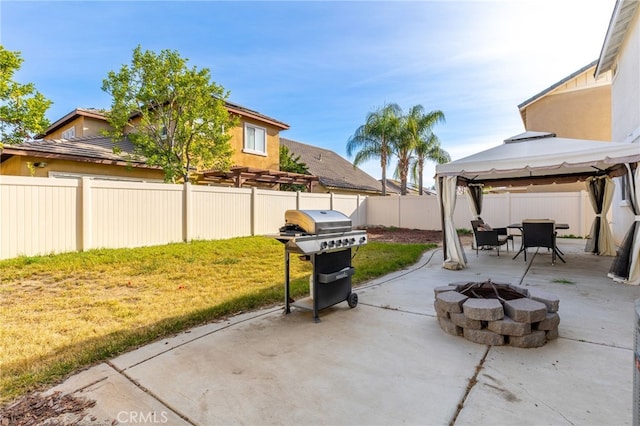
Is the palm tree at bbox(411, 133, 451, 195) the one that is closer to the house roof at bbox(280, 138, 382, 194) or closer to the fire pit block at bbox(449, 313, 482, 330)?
the house roof at bbox(280, 138, 382, 194)

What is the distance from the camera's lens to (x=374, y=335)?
3375 millimetres

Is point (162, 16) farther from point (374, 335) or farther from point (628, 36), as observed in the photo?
point (628, 36)

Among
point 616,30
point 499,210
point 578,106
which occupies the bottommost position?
point 499,210

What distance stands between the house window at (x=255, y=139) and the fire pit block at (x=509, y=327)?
13938 mm

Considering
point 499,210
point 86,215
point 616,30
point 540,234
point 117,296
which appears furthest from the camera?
point 499,210

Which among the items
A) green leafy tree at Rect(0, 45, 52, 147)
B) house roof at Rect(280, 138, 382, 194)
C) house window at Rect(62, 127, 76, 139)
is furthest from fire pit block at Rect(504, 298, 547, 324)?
house window at Rect(62, 127, 76, 139)

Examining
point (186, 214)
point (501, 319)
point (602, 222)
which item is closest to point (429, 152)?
point (602, 222)

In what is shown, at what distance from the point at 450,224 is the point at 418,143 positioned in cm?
1253

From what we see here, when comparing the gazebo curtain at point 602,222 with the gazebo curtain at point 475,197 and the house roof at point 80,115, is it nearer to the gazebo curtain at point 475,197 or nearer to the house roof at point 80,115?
the gazebo curtain at point 475,197

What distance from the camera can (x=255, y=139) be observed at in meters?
16.0

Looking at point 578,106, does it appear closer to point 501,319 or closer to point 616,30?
point 616,30

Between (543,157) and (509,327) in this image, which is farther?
(543,157)

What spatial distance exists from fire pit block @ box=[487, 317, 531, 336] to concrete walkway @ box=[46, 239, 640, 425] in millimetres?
156

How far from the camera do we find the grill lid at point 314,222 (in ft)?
11.9
